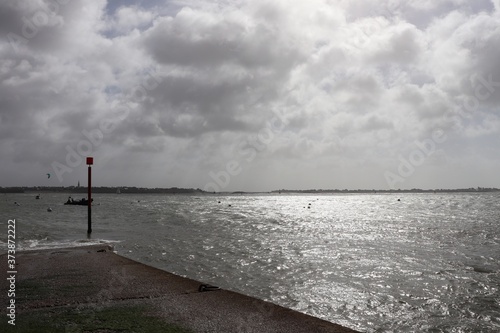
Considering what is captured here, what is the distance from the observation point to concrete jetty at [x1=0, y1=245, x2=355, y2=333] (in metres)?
6.98

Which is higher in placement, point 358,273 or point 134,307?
point 134,307

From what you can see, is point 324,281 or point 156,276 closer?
point 156,276

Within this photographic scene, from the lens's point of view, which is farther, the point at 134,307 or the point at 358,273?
the point at 358,273

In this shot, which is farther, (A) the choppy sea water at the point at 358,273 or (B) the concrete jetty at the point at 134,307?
(A) the choppy sea water at the point at 358,273

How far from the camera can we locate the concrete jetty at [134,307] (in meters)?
6.98

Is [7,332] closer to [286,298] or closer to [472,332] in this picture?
[286,298]

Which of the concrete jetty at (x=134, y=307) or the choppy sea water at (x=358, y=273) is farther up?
the concrete jetty at (x=134, y=307)

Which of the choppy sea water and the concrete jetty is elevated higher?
the concrete jetty

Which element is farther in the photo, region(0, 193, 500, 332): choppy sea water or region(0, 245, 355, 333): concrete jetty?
region(0, 193, 500, 332): choppy sea water

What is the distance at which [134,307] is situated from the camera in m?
8.02

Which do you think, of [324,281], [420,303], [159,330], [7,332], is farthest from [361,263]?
[7,332]

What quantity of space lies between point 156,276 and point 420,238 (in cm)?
2266

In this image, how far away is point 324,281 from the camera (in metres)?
13.9

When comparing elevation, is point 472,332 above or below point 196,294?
below
